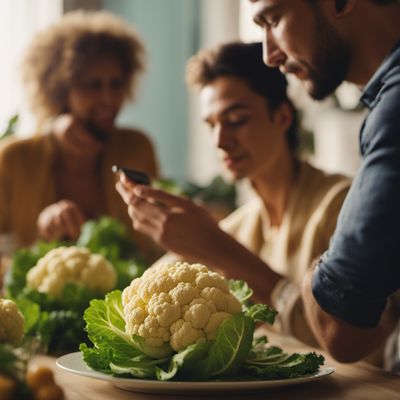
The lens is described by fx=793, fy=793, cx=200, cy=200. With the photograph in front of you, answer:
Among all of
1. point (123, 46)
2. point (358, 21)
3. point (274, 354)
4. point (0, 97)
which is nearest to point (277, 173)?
point (358, 21)

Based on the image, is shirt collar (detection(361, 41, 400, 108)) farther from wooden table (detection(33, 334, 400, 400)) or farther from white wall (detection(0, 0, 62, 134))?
Result: white wall (detection(0, 0, 62, 134))

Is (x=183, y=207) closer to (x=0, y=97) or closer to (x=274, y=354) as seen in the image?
(x=274, y=354)

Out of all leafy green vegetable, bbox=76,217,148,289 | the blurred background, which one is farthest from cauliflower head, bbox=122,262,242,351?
the blurred background

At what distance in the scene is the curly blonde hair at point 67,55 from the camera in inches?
118

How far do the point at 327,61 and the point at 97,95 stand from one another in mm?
1672

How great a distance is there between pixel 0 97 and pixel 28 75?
2.49ft

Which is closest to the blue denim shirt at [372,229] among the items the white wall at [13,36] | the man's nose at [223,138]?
the man's nose at [223,138]

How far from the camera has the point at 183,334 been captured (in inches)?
40.3

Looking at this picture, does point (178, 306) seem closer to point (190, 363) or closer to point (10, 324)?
point (190, 363)

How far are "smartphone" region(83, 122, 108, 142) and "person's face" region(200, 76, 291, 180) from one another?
96 cm

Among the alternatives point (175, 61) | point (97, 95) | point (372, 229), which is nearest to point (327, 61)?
point (372, 229)

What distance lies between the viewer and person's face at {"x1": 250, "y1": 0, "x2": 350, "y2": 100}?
138 cm

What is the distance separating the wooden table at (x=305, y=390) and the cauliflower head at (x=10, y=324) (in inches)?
3.5

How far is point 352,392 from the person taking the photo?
1.07 metres
